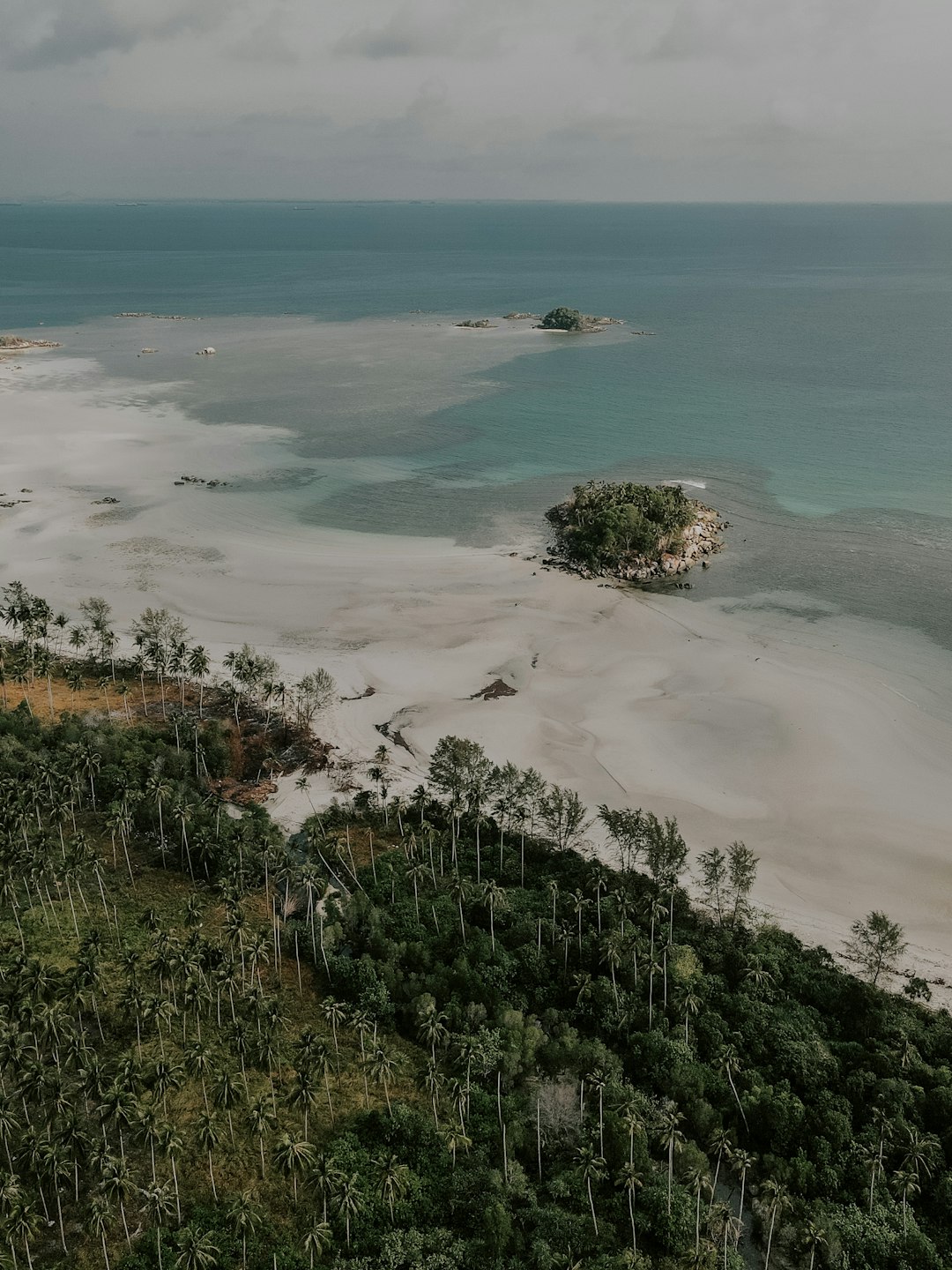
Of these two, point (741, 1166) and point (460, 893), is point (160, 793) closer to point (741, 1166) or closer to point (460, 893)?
point (460, 893)

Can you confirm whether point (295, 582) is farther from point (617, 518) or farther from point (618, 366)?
point (618, 366)

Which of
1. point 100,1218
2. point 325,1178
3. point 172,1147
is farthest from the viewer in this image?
point 172,1147

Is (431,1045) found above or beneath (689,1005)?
beneath

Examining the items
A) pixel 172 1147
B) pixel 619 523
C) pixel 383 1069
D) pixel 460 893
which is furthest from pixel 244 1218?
pixel 619 523

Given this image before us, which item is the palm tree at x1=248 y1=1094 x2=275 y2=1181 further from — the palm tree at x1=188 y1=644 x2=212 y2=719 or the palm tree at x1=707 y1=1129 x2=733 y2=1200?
the palm tree at x1=188 y1=644 x2=212 y2=719

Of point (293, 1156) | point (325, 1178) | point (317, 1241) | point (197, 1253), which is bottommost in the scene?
point (317, 1241)

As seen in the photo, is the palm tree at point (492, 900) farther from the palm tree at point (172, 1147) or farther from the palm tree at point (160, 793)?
the palm tree at point (160, 793)

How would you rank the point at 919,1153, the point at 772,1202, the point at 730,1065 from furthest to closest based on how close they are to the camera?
1. the point at 730,1065
2. the point at 919,1153
3. the point at 772,1202
